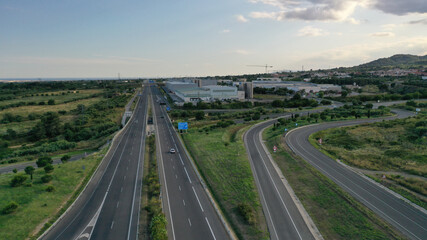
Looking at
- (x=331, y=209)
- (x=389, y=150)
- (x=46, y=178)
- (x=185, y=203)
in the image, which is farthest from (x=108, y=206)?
(x=389, y=150)

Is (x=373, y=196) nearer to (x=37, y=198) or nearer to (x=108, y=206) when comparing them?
(x=108, y=206)

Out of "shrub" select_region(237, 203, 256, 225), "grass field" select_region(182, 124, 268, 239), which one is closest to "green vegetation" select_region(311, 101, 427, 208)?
"grass field" select_region(182, 124, 268, 239)

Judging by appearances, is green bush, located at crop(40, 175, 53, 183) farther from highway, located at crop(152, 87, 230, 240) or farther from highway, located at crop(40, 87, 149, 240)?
highway, located at crop(152, 87, 230, 240)

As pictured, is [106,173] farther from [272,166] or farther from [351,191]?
[351,191]

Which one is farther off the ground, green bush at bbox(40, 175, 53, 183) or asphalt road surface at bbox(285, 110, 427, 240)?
green bush at bbox(40, 175, 53, 183)

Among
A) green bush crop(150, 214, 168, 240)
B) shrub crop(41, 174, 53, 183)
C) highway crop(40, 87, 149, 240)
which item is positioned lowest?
highway crop(40, 87, 149, 240)

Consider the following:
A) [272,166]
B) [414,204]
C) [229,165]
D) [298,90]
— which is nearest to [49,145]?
[229,165]
